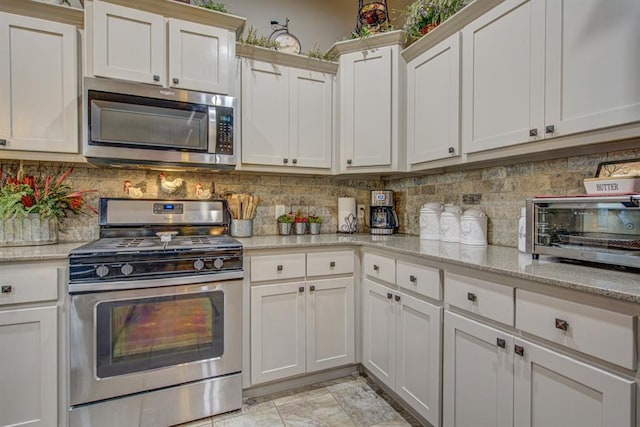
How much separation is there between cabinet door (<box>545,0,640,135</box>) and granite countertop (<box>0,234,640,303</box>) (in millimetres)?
586

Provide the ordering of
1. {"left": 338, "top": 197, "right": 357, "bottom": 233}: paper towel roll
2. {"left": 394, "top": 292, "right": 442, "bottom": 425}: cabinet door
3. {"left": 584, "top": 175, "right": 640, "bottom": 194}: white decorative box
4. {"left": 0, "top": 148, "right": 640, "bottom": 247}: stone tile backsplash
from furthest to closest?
{"left": 338, "top": 197, "right": 357, "bottom": 233}: paper towel roll, {"left": 0, "top": 148, "right": 640, "bottom": 247}: stone tile backsplash, {"left": 394, "top": 292, "right": 442, "bottom": 425}: cabinet door, {"left": 584, "top": 175, "right": 640, "bottom": 194}: white decorative box

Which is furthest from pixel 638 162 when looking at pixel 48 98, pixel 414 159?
pixel 48 98

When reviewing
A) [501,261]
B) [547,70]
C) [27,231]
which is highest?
[547,70]

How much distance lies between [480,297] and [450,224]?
834 millimetres

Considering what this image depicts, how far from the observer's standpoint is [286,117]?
7.93 ft

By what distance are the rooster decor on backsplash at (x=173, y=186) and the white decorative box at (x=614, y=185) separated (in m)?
2.34

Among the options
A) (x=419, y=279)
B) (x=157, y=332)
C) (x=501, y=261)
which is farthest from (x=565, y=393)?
(x=157, y=332)

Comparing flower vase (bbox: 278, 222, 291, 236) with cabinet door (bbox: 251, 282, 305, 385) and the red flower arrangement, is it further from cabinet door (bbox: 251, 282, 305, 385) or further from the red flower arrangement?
the red flower arrangement

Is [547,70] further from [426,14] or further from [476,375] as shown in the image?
[476,375]

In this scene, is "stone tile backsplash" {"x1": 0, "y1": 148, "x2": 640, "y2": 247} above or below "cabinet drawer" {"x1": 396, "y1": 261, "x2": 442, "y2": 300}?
above

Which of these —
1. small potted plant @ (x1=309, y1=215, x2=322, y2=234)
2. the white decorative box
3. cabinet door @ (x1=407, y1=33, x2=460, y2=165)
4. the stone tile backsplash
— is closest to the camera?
the white decorative box

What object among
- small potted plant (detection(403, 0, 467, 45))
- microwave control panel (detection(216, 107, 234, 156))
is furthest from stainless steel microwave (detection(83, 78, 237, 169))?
small potted plant (detection(403, 0, 467, 45))

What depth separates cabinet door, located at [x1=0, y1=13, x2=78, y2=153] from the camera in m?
1.78

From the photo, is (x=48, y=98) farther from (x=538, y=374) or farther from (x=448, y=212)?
(x=538, y=374)
